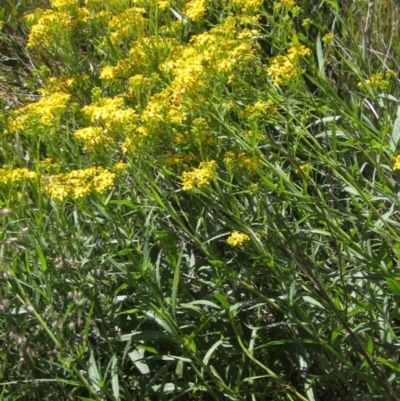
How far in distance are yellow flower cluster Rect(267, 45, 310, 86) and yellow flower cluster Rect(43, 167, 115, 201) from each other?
58cm

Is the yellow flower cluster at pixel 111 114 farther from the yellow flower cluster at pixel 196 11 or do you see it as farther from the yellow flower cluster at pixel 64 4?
the yellow flower cluster at pixel 64 4

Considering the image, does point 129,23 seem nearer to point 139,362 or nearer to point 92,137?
point 92,137

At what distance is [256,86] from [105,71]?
0.55 metres

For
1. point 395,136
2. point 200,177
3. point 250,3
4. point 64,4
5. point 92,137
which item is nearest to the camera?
point 200,177

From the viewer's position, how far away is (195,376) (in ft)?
7.88

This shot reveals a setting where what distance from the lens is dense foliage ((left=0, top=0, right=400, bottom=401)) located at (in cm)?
210

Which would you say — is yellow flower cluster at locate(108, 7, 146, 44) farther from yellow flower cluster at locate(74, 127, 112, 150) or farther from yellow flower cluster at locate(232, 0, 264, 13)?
yellow flower cluster at locate(74, 127, 112, 150)

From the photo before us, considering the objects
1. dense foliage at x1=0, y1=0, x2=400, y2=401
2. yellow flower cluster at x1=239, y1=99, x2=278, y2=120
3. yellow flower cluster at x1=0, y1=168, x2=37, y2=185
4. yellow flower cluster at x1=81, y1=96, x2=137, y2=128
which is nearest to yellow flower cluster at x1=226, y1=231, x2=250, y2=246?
dense foliage at x1=0, y1=0, x2=400, y2=401

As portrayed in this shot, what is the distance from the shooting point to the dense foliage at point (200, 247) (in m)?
2.10

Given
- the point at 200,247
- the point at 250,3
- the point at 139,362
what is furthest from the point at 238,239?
the point at 250,3

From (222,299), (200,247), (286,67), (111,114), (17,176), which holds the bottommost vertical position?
(222,299)

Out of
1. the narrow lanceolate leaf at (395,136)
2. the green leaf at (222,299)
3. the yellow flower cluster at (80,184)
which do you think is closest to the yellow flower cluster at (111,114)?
the yellow flower cluster at (80,184)

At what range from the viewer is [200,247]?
214 cm

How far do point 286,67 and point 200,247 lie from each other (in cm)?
60
